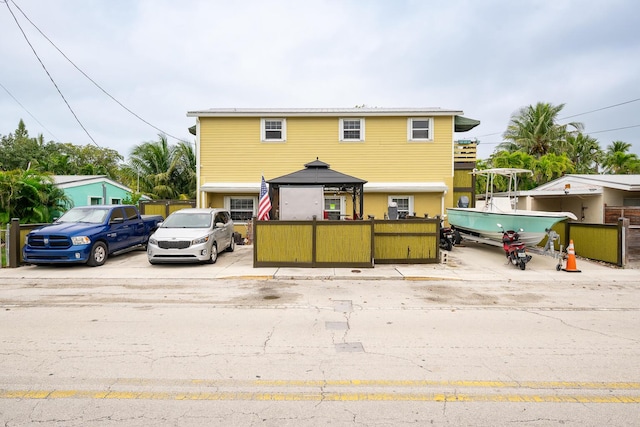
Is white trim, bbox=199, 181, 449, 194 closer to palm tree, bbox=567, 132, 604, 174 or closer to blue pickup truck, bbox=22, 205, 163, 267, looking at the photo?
blue pickup truck, bbox=22, 205, 163, 267

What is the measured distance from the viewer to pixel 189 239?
11.2 meters

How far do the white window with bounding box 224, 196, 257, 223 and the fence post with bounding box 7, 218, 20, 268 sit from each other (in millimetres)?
8321

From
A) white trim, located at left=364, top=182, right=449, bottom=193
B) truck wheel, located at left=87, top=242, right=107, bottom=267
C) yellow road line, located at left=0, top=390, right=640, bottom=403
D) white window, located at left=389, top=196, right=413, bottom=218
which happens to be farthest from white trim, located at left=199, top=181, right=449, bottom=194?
yellow road line, located at left=0, top=390, right=640, bottom=403

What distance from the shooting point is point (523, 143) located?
110 ft

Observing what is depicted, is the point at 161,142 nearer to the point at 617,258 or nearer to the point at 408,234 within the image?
the point at 408,234

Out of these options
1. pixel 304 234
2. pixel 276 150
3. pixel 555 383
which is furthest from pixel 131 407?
pixel 276 150

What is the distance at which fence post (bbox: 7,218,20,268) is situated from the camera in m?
11.2

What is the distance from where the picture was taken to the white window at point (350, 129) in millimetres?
18125

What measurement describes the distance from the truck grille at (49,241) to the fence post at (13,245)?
888 mm

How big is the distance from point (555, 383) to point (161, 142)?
28125 mm

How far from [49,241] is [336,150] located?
38.3 feet

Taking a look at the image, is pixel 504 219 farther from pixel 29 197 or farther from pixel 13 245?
pixel 29 197

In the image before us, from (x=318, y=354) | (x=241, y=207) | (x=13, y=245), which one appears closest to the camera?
(x=318, y=354)

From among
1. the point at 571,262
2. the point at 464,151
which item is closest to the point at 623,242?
the point at 571,262
